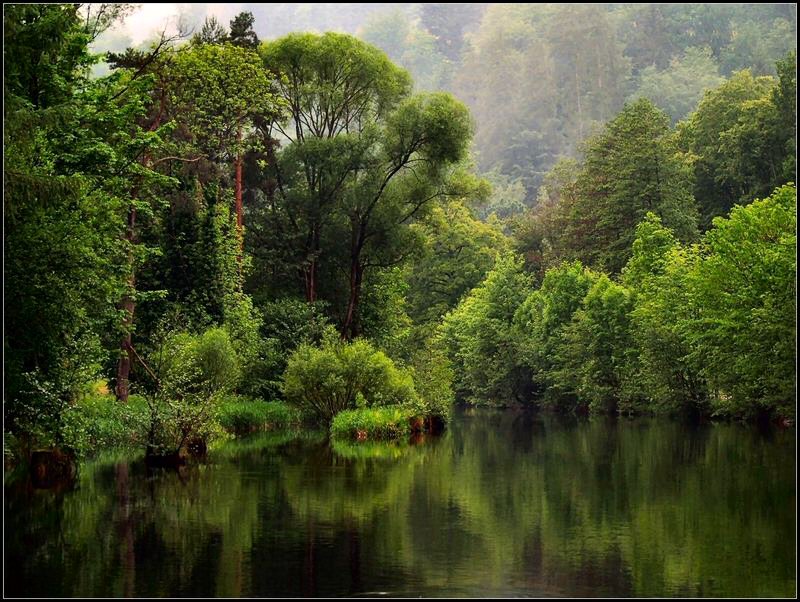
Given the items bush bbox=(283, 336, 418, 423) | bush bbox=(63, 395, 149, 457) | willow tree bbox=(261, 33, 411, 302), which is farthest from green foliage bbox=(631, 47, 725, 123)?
bush bbox=(63, 395, 149, 457)

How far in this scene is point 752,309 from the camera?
44281 millimetres

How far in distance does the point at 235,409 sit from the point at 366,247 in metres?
15.2

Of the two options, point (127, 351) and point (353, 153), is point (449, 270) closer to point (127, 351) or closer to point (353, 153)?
point (353, 153)

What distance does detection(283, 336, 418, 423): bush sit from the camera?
143ft

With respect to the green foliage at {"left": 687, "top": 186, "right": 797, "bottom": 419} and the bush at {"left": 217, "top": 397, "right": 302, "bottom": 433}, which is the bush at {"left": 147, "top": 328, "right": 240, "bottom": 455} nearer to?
the bush at {"left": 217, "top": 397, "right": 302, "bottom": 433}

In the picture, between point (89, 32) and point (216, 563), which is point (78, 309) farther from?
point (216, 563)

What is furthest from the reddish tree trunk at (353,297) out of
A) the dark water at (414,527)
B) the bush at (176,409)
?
the dark water at (414,527)

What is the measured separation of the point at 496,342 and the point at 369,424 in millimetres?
31301

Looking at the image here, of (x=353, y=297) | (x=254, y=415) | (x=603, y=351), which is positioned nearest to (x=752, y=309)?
(x=603, y=351)

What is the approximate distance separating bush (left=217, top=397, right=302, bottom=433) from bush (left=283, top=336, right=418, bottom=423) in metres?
1.62

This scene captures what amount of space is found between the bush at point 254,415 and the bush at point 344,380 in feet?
5.31

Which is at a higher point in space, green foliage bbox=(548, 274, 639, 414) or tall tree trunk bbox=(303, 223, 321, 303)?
tall tree trunk bbox=(303, 223, 321, 303)

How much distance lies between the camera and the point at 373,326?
5809 centimetres

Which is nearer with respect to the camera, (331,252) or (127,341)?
(127,341)
